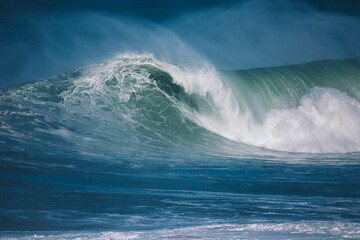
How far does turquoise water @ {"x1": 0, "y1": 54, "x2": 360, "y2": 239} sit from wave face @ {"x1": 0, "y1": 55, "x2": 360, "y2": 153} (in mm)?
37

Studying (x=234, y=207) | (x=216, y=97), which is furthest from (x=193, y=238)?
Answer: (x=216, y=97)

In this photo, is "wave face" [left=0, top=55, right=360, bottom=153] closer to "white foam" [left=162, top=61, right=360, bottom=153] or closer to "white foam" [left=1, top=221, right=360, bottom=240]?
"white foam" [left=162, top=61, right=360, bottom=153]

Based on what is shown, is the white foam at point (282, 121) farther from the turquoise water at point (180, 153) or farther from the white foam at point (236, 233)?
the white foam at point (236, 233)

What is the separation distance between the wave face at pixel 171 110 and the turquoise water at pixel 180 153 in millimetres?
37

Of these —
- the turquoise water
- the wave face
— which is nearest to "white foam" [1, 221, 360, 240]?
the turquoise water

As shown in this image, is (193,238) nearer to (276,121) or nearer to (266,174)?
(266,174)

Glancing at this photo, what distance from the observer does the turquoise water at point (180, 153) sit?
3471 mm

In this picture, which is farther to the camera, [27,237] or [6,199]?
[6,199]

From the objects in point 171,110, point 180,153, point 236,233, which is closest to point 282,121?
point 171,110

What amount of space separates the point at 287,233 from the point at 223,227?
0.56 metres

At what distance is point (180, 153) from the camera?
25.2 ft

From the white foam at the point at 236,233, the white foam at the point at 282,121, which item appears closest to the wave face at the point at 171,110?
the white foam at the point at 282,121

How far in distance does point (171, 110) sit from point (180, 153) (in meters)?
2.61

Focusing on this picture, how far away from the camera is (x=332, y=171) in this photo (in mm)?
6328
